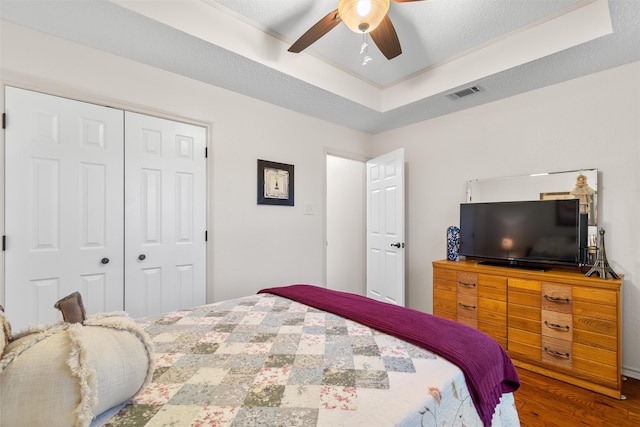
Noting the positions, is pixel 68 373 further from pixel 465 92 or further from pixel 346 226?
pixel 346 226

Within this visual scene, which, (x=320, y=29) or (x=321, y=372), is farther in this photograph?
(x=320, y=29)

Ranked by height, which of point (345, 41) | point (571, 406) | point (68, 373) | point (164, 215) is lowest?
point (571, 406)

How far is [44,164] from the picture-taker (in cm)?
184

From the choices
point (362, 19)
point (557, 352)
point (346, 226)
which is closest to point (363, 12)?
point (362, 19)

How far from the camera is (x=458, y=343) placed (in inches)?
45.7

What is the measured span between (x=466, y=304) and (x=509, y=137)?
5.52 feet

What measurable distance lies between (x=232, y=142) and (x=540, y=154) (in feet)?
9.41

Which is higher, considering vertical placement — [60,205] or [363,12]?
[363,12]

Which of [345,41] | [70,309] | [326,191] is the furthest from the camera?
[326,191]

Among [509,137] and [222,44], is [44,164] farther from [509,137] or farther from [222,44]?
[509,137]

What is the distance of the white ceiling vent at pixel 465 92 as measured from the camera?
8.52 ft

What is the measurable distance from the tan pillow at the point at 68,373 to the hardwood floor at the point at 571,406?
84.0 inches

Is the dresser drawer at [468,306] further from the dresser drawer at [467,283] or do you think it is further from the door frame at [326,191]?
the door frame at [326,191]

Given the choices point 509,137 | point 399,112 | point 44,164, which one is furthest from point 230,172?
point 509,137
